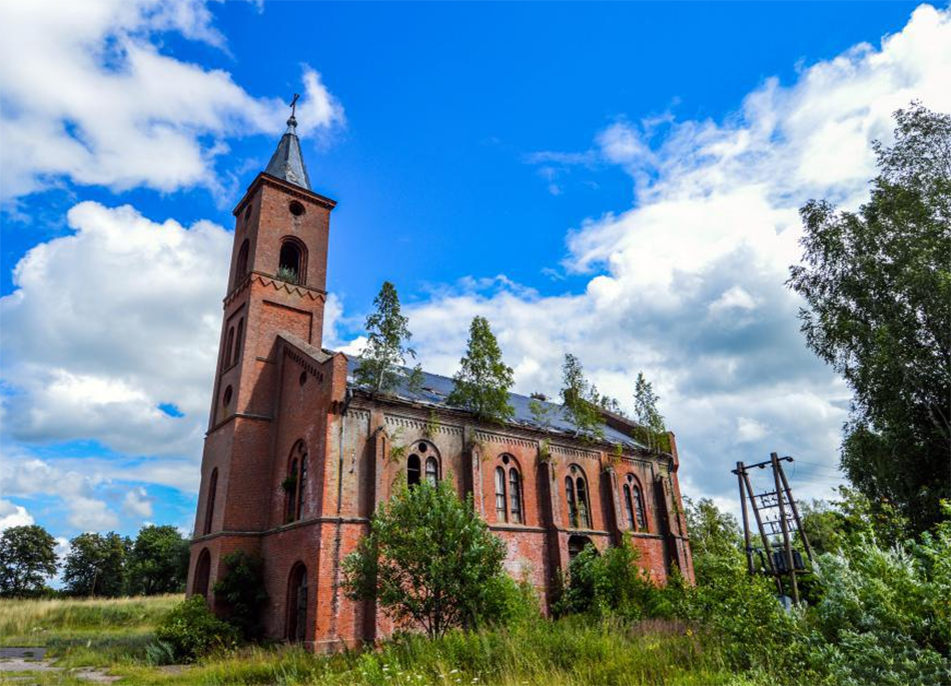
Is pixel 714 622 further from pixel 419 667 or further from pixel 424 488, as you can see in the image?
pixel 424 488

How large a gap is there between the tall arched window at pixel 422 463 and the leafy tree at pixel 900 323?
15.2 metres

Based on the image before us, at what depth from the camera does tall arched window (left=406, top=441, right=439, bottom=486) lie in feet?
75.5

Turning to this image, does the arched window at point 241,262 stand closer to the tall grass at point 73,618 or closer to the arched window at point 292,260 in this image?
the arched window at point 292,260

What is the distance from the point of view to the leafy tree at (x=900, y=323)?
19.0 m

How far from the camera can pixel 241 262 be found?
92.0 feet

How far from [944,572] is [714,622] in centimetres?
437

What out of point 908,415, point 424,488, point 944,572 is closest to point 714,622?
point 944,572

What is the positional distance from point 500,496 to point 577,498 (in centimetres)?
487

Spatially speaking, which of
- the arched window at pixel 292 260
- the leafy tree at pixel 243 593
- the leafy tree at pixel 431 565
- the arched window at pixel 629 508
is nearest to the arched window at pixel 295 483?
the leafy tree at pixel 243 593

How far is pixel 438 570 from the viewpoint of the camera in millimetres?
13852

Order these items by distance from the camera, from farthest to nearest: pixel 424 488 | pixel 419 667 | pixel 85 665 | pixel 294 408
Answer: pixel 294 408
pixel 85 665
pixel 424 488
pixel 419 667

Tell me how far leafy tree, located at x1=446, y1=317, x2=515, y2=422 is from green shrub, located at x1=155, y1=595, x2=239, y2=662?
11.6m

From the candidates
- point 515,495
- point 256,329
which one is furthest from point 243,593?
point 515,495

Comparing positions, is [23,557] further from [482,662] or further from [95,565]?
[482,662]
